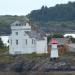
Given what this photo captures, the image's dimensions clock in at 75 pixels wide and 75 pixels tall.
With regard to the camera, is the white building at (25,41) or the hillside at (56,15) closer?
the white building at (25,41)

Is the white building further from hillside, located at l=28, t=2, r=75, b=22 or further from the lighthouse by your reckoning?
hillside, located at l=28, t=2, r=75, b=22

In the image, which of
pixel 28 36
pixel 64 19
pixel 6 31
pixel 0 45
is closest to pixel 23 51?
pixel 28 36

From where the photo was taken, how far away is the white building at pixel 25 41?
49.8m

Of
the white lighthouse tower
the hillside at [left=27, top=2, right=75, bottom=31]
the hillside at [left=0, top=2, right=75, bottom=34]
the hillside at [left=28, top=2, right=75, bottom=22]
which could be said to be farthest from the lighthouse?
the hillside at [left=28, top=2, right=75, bottom=22]

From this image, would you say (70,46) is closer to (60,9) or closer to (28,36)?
(28,36)

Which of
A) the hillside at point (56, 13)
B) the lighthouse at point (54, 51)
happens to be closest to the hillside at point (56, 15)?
the hillside at point (56, 13)

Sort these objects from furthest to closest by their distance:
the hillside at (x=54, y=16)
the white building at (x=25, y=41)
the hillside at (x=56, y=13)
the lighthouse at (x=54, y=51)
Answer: the hillside at (x=56, y=13) < the hillside at (x=54, y=16) < the white building at (x=25, y=41) < the lighthouse at (x=54, y=51)

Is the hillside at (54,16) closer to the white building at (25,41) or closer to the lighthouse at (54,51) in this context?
the white building at (25,41)

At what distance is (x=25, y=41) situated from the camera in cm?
5041

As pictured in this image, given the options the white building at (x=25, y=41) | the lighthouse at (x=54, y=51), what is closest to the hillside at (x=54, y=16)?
the white building at (x=25, y=41)

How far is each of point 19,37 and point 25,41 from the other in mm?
562

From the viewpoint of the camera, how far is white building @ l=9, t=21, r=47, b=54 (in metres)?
49.8

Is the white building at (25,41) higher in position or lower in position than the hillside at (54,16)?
higher

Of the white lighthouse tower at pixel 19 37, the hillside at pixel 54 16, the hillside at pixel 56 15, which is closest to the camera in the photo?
the white lighthouse tower at pixel 19 37
